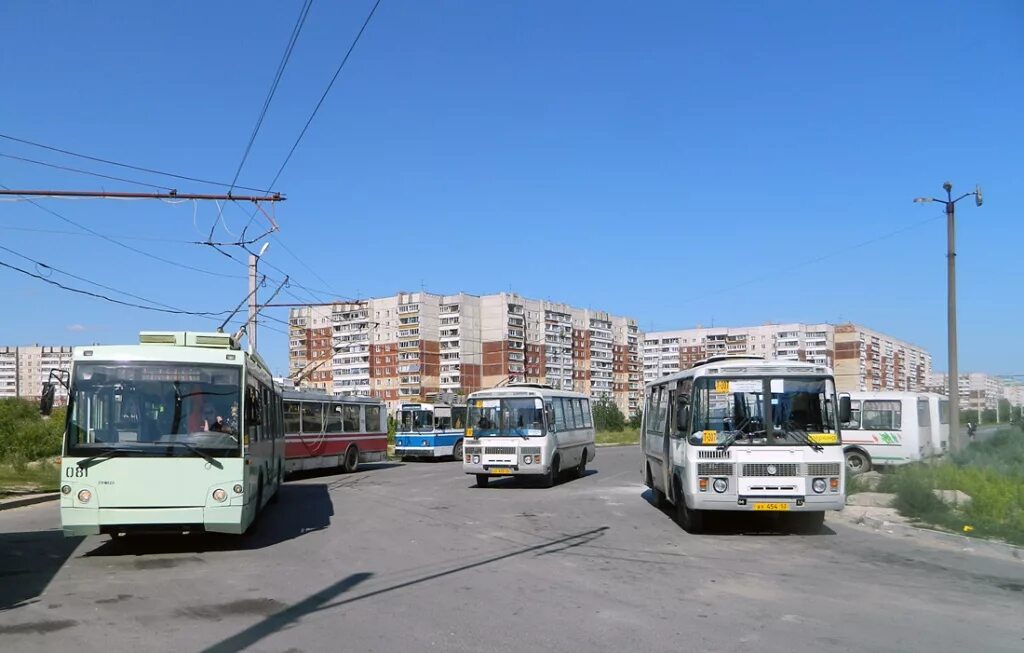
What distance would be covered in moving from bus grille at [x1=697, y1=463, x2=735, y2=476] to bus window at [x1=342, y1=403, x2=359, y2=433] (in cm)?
1869

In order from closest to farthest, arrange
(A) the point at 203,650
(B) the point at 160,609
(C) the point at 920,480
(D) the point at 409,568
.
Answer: (A) the point at 203,650 < (B) the point at 160,609 < (D) the point at 409,568 < (C) the point at 920,480

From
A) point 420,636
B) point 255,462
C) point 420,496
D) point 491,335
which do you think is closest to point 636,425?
point 491,335

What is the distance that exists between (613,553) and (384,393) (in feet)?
312

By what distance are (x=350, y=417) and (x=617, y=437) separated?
38.6m

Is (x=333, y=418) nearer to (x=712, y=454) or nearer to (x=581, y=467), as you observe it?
(x=581, y=467)

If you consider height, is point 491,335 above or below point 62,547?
above

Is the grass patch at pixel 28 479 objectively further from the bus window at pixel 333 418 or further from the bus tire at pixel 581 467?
the bus tire at pixel 581 467

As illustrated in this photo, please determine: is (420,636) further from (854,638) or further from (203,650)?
(854,638)

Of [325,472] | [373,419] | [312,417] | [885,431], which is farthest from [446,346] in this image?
[885,431]

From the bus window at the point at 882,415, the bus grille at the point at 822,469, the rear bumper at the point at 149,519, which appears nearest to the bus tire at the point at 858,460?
the bus window at the point at 882,415

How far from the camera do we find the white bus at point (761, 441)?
1241 centimetres

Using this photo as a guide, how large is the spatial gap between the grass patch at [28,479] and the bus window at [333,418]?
8125 millimetres

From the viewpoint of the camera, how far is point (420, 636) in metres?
6.77

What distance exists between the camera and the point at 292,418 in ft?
83.0
